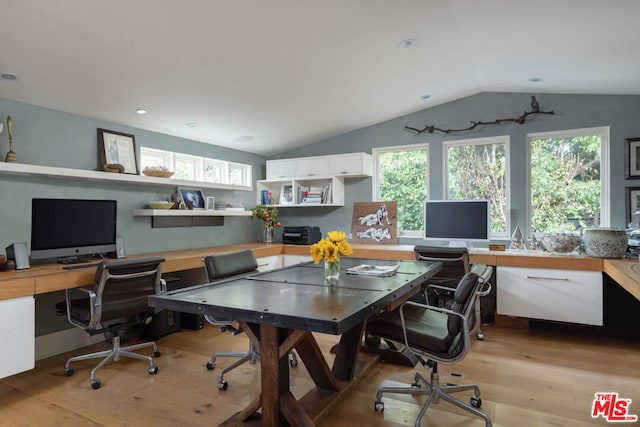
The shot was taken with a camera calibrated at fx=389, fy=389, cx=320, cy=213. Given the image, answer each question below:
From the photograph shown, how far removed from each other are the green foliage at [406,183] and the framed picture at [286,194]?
121 cm

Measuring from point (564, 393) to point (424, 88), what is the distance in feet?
9.58

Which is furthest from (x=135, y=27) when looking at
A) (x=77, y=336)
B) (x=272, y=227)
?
(x=272, y=227)

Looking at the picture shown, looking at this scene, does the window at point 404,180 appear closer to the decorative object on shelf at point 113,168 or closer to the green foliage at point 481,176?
the green foliage at point 481,176

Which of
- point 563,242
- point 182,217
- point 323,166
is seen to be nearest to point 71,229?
point 182,217

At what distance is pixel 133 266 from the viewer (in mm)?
2846

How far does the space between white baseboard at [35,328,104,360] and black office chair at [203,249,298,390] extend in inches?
53.4

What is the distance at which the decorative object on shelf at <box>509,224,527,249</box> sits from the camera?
13.2 feet

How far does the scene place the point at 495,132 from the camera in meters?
4.34

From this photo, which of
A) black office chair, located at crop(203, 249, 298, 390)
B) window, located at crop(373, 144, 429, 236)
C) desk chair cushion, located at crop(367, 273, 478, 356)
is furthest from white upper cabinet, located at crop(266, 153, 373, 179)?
desk chair cushion, located at crop(367, 273, 478, 356)

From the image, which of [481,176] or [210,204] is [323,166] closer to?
[210,204]

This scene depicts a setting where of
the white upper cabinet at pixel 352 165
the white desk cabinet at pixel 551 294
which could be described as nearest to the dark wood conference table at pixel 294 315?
the white desk cabinet at pixel 551 294

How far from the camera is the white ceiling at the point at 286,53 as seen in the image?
2.30 metres

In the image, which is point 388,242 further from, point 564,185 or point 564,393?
point 564,393

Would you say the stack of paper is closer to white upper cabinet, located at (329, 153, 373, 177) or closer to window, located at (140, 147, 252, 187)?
white upper cabinet, located at (329, 153, 373, 177)
